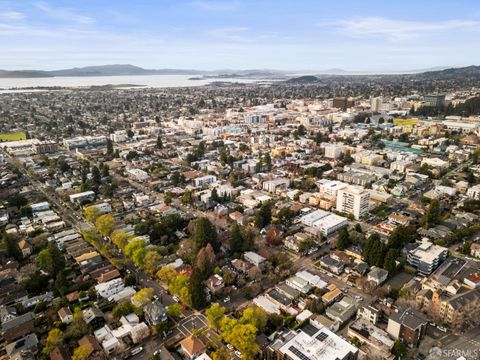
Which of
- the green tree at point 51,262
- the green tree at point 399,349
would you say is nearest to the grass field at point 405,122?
the green tree at point 399,349

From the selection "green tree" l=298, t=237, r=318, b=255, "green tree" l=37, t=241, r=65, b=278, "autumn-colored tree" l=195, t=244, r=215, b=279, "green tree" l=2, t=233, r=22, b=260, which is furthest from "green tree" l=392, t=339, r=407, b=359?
"green tree" l=2, t=233, r=22, b=260

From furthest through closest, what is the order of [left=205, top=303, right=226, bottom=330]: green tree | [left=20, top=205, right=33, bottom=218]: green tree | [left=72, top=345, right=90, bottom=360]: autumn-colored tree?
[left=20, top=205, right=33, bottom=218]: green tree < [left=205, top=303, right=226, bottom=330]: green tree < [left=72, top=345, right=90, bottom=360]: autumn-colored tree

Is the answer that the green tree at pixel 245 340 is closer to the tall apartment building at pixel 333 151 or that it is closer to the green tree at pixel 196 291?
the green tree at pixel 196 291

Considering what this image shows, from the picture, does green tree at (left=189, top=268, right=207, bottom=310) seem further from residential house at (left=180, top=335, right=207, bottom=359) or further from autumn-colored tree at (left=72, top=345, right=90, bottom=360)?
autumn-colored tree at (left=72, top=345, right=90, bottom=360)

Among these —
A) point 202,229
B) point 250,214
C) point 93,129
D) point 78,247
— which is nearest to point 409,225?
point 250,214

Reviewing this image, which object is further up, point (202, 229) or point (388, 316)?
point (202, 229)

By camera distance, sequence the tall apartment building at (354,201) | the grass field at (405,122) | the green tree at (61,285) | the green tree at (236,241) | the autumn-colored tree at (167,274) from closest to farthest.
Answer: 1. the green tree at (61,285)
2. the autumn-colored tree at (167,274)
3. the green tree at (236,241)
4. the tall apartment building at (354,201)
5. the grass field at (405,122)

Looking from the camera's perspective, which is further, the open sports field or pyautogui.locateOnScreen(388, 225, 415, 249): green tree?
the open sports field

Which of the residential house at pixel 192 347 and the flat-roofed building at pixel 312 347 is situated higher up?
the flat-roofed building at pixel 312 347

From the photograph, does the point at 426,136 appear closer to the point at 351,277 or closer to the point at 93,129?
the point at 351,277
